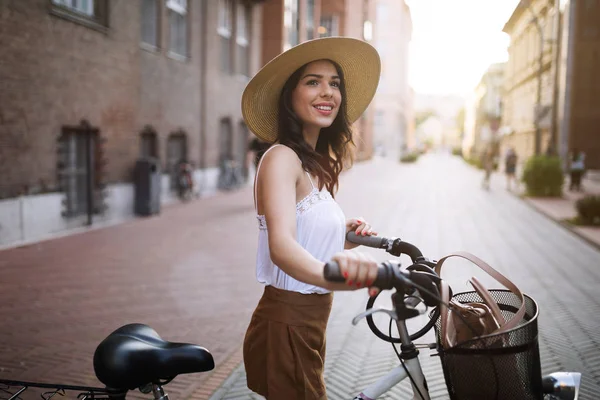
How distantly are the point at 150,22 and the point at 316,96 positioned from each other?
15.2 m

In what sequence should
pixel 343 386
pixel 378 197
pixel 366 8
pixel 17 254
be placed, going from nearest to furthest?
pixel 343 386, pixel 17 254, pixel 378 197, pixel 366 8

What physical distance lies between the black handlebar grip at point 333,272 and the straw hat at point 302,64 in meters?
0.88

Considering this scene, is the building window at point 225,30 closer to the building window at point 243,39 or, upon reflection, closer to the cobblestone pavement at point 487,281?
the building window at point 243,39

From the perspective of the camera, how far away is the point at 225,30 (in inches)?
851

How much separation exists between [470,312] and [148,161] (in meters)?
13.1

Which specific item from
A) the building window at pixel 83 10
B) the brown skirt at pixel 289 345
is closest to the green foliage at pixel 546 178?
the building window at pixel 83 10

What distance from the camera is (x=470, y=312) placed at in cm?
223

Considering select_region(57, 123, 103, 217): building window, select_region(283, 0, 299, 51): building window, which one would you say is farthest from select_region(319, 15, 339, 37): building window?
select_region(57, 123, 103, 217): building window

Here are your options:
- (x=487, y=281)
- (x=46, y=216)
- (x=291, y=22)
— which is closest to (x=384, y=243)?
(x=487, y=281)

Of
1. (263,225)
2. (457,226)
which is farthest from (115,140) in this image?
(263,225)

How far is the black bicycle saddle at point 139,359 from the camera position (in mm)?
1958

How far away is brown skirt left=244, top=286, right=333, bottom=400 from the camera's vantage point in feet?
7.39

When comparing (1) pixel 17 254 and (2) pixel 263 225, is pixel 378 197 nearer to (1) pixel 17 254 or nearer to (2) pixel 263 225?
(1) pixel 17 254

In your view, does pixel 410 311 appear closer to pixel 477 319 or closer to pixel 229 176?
pixel 477 319
